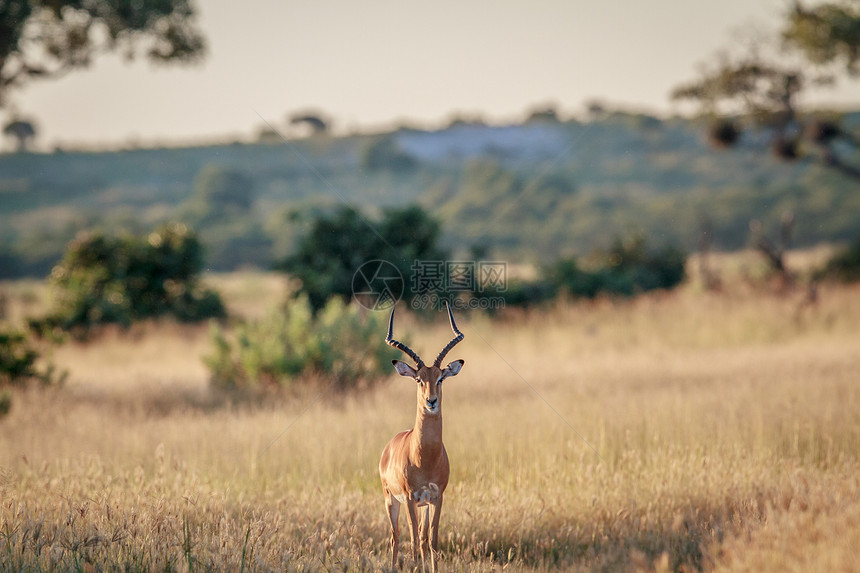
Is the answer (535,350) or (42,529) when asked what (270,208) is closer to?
(535,350)

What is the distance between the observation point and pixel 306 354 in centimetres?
1180

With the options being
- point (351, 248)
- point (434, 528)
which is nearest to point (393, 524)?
point (434, 528)

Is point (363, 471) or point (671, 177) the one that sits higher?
point (671, 177)

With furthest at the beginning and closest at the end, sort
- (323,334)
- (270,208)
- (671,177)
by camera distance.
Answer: (671,177)
(270,208)
(323,334)

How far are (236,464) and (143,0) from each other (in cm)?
1386

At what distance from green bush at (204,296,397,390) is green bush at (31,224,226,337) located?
7.62 m

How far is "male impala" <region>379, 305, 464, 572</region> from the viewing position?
4.55 meters

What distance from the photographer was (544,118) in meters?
98.9

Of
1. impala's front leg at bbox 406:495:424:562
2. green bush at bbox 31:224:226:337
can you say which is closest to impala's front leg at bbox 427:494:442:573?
impala's front leg at bbox 406:495:424:562

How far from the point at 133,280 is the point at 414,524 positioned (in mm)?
16921

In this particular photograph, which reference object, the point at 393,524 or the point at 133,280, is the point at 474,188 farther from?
the point at 393,524

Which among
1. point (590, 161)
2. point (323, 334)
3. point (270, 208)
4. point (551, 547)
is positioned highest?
point (590, 161)

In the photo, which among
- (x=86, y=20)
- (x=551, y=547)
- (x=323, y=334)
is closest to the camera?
(x=551, y=547)

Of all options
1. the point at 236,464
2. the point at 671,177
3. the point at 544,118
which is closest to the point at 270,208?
the point at 544,118
